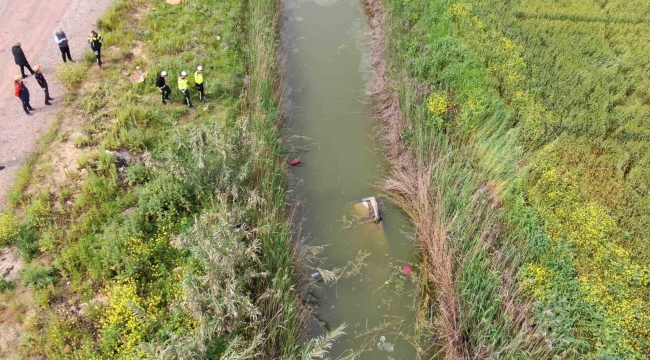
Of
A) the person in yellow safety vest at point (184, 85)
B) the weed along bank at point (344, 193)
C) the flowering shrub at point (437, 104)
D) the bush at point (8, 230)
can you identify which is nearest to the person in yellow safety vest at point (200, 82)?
the weed along bank at point (344, 193)

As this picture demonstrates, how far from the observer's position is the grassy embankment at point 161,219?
27.1 ft

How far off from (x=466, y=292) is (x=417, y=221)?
243 cm

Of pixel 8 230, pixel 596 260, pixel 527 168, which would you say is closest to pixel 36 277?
pixel 8 230

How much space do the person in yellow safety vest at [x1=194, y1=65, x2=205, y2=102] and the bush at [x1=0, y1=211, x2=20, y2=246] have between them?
18.5ft

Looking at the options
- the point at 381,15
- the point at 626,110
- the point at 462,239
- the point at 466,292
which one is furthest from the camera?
the point at 381,15

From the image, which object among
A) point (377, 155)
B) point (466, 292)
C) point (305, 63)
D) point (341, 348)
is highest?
point (305, 63)

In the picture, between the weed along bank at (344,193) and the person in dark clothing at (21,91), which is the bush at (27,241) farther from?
the person in dark clothing at (21,91)

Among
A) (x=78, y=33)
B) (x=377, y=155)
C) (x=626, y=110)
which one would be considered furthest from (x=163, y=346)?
(x=626, y=110)

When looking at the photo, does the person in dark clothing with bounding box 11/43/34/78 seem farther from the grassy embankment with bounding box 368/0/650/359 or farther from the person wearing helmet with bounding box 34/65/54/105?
the grassy embankment with bounding box 368/0/650/359

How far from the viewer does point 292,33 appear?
16562mm

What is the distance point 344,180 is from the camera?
12414 millimetres

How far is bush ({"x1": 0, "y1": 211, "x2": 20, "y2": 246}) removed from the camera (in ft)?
31.8

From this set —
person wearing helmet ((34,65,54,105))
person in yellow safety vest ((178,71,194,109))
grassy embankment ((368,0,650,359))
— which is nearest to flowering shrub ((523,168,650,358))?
grassy embankment ((368,0,650,359))

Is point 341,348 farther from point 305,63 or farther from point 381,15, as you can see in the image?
point 381,15
